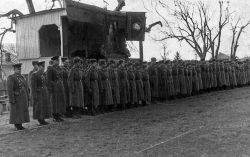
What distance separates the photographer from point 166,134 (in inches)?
326

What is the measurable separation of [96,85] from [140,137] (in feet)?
15.2

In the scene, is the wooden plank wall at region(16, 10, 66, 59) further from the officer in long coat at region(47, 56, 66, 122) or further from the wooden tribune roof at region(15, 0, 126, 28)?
the officer in long coat at region(47, 56, 66, 122)

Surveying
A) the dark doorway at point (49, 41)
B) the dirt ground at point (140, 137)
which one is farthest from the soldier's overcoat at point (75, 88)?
the dark doorway at point (49, 41)

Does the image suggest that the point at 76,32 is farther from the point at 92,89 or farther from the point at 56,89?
the point at 56,89

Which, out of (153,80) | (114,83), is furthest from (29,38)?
(114,83)

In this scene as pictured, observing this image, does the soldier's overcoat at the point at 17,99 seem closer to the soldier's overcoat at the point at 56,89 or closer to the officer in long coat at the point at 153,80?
the soldier's overcoat at the point at 56,89

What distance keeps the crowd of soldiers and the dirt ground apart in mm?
605

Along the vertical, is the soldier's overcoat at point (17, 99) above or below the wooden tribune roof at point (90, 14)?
below

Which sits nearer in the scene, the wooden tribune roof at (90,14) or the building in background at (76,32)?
the wooden tribune roof at (90,14)

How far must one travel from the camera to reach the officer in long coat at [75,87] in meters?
11.7

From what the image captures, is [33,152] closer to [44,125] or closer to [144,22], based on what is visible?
[44,125]

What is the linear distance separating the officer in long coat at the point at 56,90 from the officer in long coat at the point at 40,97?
0.97 feet

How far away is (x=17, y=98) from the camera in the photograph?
9.85 meters

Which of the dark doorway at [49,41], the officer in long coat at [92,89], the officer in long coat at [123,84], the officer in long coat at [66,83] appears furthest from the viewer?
the dark doorway at [49,41]
